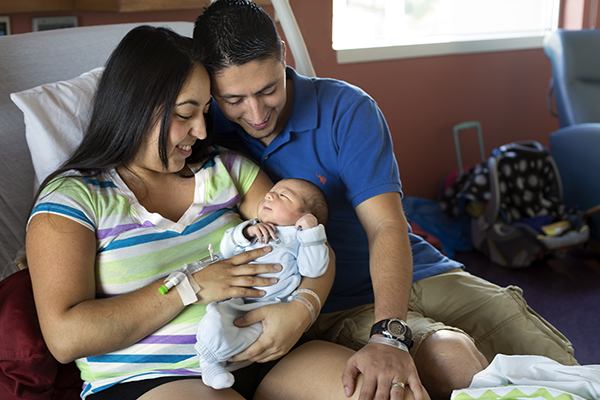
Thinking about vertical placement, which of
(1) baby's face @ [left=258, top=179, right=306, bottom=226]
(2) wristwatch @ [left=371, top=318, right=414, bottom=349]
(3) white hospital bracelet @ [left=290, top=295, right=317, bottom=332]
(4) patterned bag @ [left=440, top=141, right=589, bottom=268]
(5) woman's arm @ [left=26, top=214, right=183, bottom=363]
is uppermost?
(1) baby's face @ [left=258, top=179, right=306, bottom=226]

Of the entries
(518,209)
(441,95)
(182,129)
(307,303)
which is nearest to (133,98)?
(182,129)

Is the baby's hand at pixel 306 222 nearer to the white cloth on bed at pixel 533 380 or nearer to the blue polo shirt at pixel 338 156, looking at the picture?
the blue polo shirt at pixel 338 156

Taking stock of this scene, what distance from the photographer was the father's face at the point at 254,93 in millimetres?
1310

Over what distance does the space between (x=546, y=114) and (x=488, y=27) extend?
841 mm

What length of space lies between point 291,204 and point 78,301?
1.70 ft

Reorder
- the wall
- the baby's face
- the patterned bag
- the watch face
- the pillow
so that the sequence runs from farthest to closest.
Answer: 1. the wall
2. the patterned bag
3. the baby's face
4. the watch face
5. the pillow

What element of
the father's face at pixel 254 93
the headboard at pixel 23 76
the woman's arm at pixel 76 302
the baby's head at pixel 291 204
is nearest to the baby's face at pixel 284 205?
the baby's head at pixel 291 204

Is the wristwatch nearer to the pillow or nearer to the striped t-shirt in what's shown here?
the striped t-shirt

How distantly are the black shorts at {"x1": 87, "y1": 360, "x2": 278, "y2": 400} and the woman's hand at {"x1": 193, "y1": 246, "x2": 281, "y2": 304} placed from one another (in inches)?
7.1

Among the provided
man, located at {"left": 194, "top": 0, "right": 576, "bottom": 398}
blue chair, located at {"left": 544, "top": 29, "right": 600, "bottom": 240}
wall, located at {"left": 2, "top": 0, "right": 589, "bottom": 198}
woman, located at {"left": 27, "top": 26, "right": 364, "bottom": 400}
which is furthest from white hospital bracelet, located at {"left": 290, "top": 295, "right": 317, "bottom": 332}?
blue chair, located at {"left": 544, "top": 29, "right": 600, "bottom": 240}

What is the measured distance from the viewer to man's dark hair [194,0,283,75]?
4.22ft

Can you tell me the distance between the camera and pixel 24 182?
→ 145 cm

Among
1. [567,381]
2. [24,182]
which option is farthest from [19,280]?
[567,381]

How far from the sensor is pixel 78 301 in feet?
3.43
